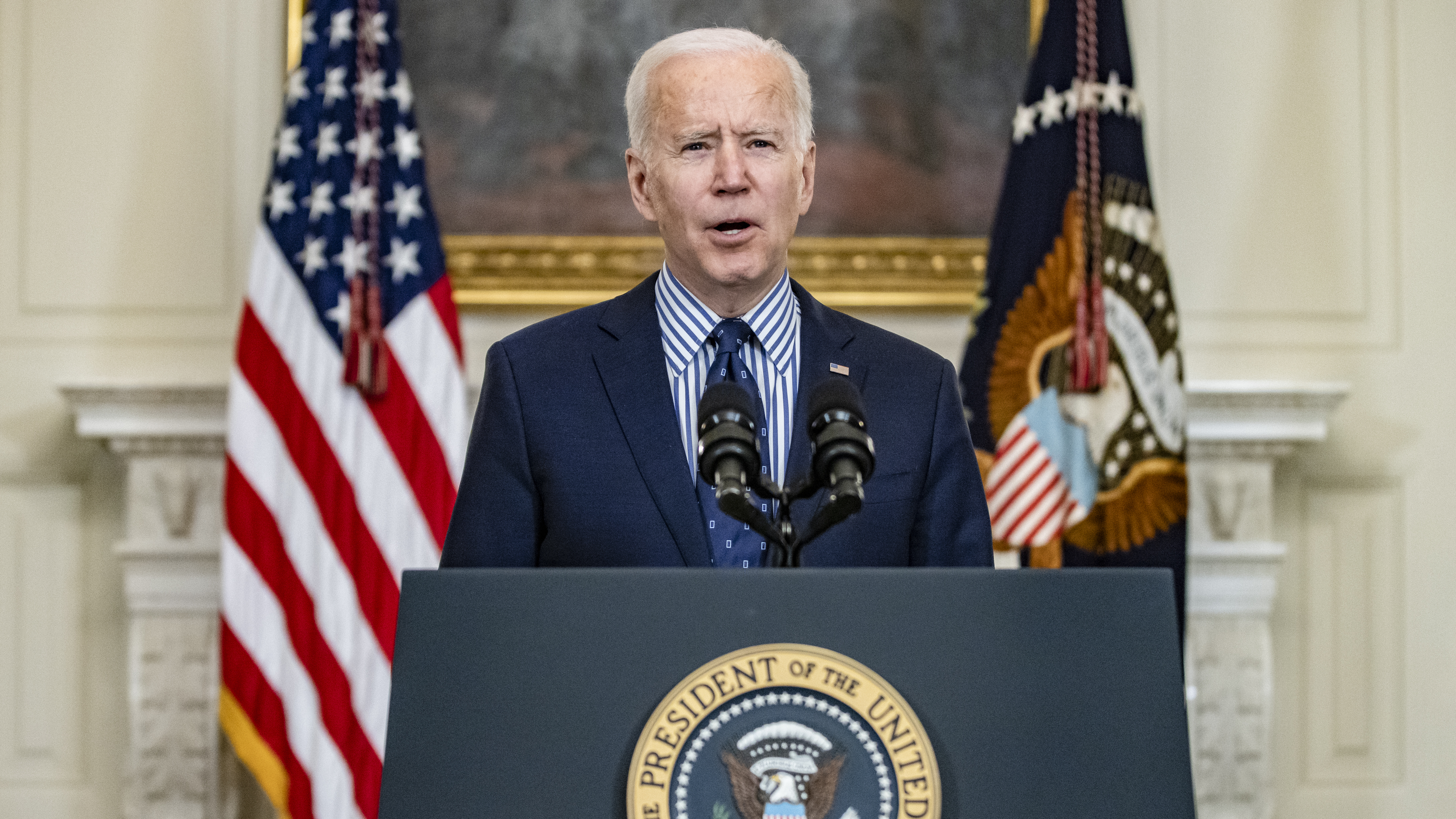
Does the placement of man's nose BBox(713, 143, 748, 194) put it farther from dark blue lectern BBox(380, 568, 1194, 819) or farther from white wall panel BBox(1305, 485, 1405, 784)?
white wall panel BBox(1305, 485, 1405, 784)

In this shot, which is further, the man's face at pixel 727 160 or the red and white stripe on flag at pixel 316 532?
the red and white stripe on flag at pixel 316 532

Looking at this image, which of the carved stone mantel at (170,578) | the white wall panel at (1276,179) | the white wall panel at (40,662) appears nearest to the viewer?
the carved stone mantel at (170,578)

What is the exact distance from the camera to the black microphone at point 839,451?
3.61ft

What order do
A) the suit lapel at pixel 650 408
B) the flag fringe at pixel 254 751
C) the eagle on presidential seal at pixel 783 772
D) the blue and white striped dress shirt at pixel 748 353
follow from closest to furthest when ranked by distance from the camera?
the eagle on presidential seal at pixel 783 772, the suit lapel at pixel 650 408, the blue and white striped dress shirt at pixel 748 353, the flag fringe at pixel 254 751

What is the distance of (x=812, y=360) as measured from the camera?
1.70 metres

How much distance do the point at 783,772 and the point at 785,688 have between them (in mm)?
65

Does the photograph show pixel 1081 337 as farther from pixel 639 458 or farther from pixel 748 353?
pixel 639 458

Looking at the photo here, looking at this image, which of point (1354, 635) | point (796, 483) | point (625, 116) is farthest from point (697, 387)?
point (1354, 635)

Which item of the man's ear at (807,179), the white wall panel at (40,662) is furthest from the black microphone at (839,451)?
the white wall panel at (40,662)

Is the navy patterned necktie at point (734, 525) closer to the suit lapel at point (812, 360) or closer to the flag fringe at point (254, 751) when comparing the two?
the suit lapel at point (812, 360)

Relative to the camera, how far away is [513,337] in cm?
173

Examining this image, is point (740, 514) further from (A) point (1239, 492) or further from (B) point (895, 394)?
(A) point (1239, 492)

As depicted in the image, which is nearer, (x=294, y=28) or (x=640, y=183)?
(x=640, y=183)

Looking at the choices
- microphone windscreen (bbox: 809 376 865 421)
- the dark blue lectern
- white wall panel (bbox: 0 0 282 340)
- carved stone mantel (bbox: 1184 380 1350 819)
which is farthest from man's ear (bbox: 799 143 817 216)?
white wall panel (bbox: 0 0 282 340)
